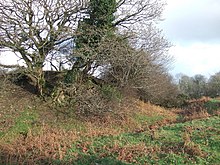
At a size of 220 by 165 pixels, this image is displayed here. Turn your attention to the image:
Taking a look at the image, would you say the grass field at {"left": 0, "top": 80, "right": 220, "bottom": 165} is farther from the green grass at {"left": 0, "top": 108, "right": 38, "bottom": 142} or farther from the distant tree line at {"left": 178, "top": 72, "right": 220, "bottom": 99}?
the distant tree line at {"left": 178, "top": 72, "right": 220, "bottom": 99}

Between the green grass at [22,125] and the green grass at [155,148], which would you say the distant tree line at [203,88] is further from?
the green grass at [155,148]

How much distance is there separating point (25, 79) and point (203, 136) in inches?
480

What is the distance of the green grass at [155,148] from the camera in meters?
10.0

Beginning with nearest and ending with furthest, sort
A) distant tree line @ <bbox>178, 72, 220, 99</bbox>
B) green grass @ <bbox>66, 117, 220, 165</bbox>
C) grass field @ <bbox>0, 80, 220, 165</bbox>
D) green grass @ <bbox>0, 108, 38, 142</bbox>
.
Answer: green grass @ <bbox>66, 117, 220, 165</bbox> → grass field @ <bbox>0, 80, 220, 165</bbox> → green grass @ <bbox>0, 108, 38, 142</bbox> → distant tree line @ <bbox>178, 72, 220, 99</bbox>

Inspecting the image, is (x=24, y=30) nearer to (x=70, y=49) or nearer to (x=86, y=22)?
(x=70, y=49)

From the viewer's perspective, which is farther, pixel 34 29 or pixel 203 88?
pixel 203 88

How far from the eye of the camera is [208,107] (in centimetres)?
2480

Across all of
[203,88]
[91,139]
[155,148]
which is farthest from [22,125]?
[203,88]

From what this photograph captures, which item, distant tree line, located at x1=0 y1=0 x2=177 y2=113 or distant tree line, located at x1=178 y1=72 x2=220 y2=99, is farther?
distant tree line, located at x1=178 y1=72 x2=220 y2=99

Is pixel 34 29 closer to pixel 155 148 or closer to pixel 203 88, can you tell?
pixel 155 148

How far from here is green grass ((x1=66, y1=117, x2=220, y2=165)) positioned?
1005 cm

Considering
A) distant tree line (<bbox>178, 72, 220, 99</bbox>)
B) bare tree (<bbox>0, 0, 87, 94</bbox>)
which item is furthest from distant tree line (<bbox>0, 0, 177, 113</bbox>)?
distant tree line (<bbox>178, 72, 220, 99</bbox>)

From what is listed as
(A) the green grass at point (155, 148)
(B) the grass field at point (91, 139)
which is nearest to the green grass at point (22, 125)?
(B) the grass field at point (91, 139)

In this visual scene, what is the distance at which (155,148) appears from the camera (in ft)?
35.9
